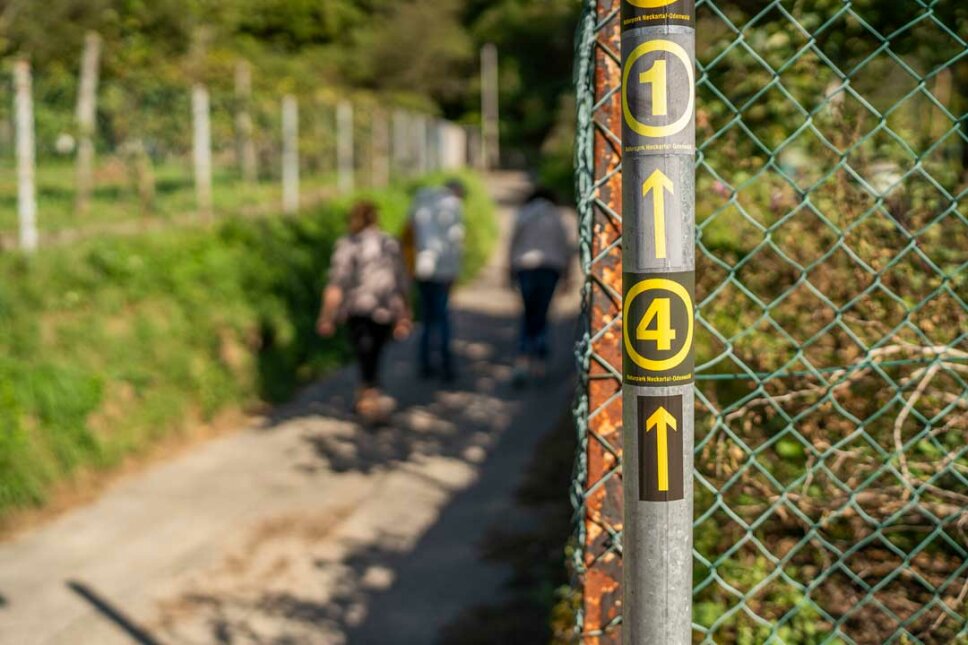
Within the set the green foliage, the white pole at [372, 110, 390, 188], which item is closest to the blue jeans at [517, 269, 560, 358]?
the green foliage

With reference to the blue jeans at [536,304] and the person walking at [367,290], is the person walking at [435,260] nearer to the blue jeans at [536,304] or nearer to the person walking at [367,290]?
the blue jeans at [536,304]

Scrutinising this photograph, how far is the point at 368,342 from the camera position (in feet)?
25.5

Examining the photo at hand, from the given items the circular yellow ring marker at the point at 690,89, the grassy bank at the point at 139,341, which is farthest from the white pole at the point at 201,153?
the circular yellow ring marker at the point at 690,89

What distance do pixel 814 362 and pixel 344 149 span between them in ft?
40.6

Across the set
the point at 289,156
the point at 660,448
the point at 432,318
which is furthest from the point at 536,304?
the point at 660,448

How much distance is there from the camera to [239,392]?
795 cm

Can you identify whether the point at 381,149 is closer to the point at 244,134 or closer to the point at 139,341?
the point at 244,134

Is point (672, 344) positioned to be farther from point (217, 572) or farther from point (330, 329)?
point (330, 329)

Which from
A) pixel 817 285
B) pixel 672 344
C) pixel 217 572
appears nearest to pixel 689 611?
pixel 672 344

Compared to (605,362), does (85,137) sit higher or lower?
higher

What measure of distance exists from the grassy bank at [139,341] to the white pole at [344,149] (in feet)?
15.6

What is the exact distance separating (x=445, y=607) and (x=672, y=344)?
372 centimetres

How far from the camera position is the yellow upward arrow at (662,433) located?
47.6 inches

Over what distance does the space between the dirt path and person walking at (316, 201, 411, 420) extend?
23.5 inches
